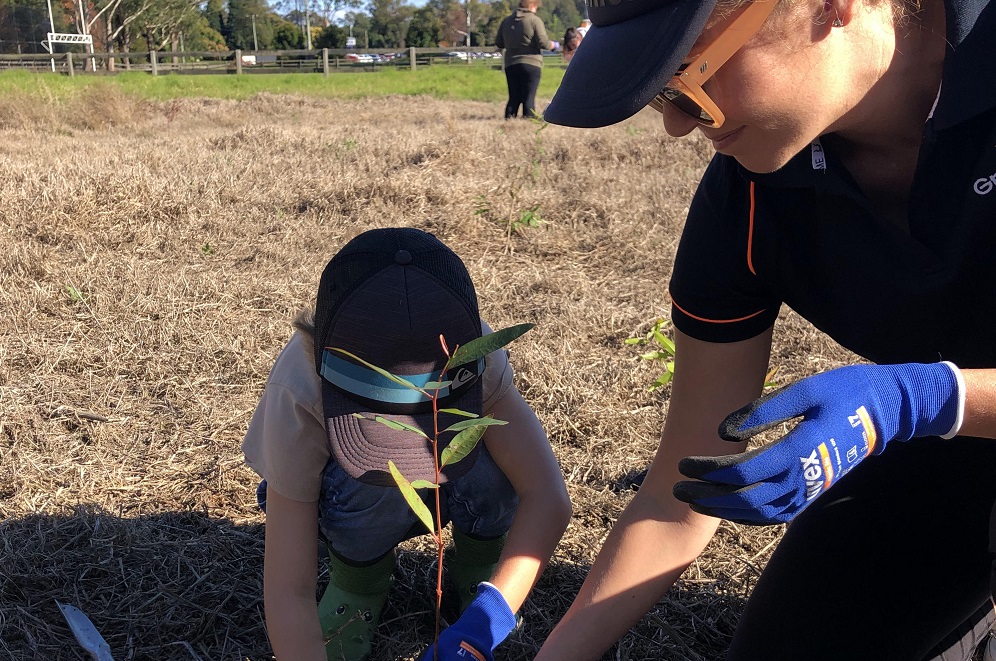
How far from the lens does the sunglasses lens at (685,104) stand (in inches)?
40.2

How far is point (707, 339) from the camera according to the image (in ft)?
4.59

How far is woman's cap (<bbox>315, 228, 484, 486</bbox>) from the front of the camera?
1214 millimetres

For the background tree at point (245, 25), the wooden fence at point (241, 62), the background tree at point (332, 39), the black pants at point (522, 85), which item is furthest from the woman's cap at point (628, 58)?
the background tree at point (245, 25)

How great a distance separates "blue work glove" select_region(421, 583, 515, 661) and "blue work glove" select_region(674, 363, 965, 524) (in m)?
0.41

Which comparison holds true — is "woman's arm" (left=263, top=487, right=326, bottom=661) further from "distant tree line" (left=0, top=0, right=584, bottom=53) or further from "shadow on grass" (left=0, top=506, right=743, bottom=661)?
"distant tree line" (left=0, top=0, right=584, bottom=53)

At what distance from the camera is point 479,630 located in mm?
1256

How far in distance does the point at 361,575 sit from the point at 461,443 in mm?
813

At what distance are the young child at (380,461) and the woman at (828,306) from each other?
0.16 m

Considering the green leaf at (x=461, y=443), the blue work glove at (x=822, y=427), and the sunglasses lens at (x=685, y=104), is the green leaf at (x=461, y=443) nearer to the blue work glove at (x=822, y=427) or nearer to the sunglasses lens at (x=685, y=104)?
the blue work glove at (x=822, y=427)

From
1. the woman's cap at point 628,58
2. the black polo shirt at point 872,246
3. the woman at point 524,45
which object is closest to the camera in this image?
the woman's cap at point 628,58

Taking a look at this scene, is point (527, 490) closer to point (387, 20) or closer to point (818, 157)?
point (818, 157)

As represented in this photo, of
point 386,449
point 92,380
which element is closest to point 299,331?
point 386,449

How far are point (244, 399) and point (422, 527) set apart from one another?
1.01m

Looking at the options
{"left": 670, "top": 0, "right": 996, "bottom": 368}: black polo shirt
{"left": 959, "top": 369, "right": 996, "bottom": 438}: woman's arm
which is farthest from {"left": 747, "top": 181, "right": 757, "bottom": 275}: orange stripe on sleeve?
{"left": 959, "top": 369, "right": 996, "bottom": 438}: woman's arm
